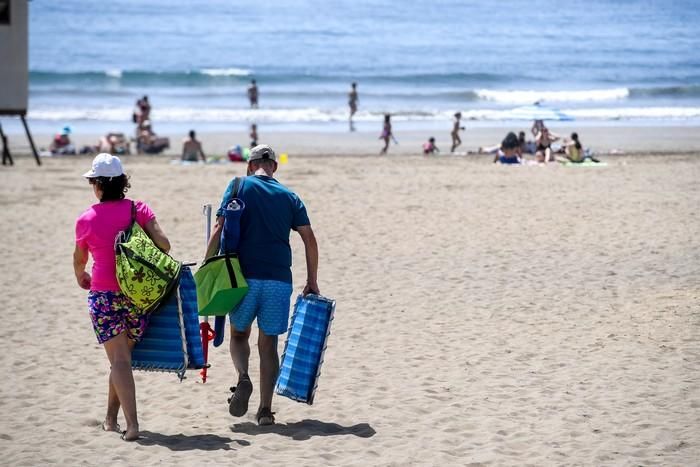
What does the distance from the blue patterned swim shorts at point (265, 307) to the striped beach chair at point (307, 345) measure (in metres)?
0.13

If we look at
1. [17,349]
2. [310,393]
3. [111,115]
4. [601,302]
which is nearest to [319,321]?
[310,393]

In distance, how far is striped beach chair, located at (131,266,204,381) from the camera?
554cm

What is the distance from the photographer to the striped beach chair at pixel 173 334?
5.54 meters

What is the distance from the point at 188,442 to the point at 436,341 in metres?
2.51

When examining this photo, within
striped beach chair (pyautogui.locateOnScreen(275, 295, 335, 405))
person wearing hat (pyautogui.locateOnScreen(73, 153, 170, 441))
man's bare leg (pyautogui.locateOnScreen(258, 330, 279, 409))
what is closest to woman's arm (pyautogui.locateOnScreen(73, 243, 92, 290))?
person wearing hat (pyautogui.locateOnScreen(73, 153, 170, 441))

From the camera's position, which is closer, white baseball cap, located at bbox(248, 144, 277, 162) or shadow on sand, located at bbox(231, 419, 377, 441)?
shadow on sand, located at bbox(231, 419, 377, 441)

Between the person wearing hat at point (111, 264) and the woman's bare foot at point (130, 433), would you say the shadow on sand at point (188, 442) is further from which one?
the person wearing hat at point (111, 264)

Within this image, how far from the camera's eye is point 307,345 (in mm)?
5910

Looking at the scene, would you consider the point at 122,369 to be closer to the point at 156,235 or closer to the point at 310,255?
the point at 156,235

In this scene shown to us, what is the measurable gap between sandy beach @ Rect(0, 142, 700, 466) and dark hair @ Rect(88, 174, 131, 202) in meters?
1.24

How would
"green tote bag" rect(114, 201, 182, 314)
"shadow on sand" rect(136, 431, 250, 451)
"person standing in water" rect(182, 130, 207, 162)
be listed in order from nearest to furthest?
1. "green tote bag" rect(114, 201, 182, 314)
2. "shadow on sand" rect(136, 431, 250, 451)
3. "person standing in water" rect(182, 130, 207, 162)

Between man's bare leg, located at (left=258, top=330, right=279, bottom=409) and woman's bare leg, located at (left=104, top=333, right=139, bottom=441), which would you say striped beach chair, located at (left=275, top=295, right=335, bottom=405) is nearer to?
man's bare leg, located at (left=258, top=330, right=279, bottom=409)

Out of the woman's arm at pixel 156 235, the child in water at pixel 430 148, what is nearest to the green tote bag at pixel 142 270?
the woman's arm at pixel 156 235

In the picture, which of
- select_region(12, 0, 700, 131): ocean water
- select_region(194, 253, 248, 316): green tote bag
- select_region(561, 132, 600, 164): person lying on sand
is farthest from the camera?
select_region(12, 0, 700, 131): ocean water
